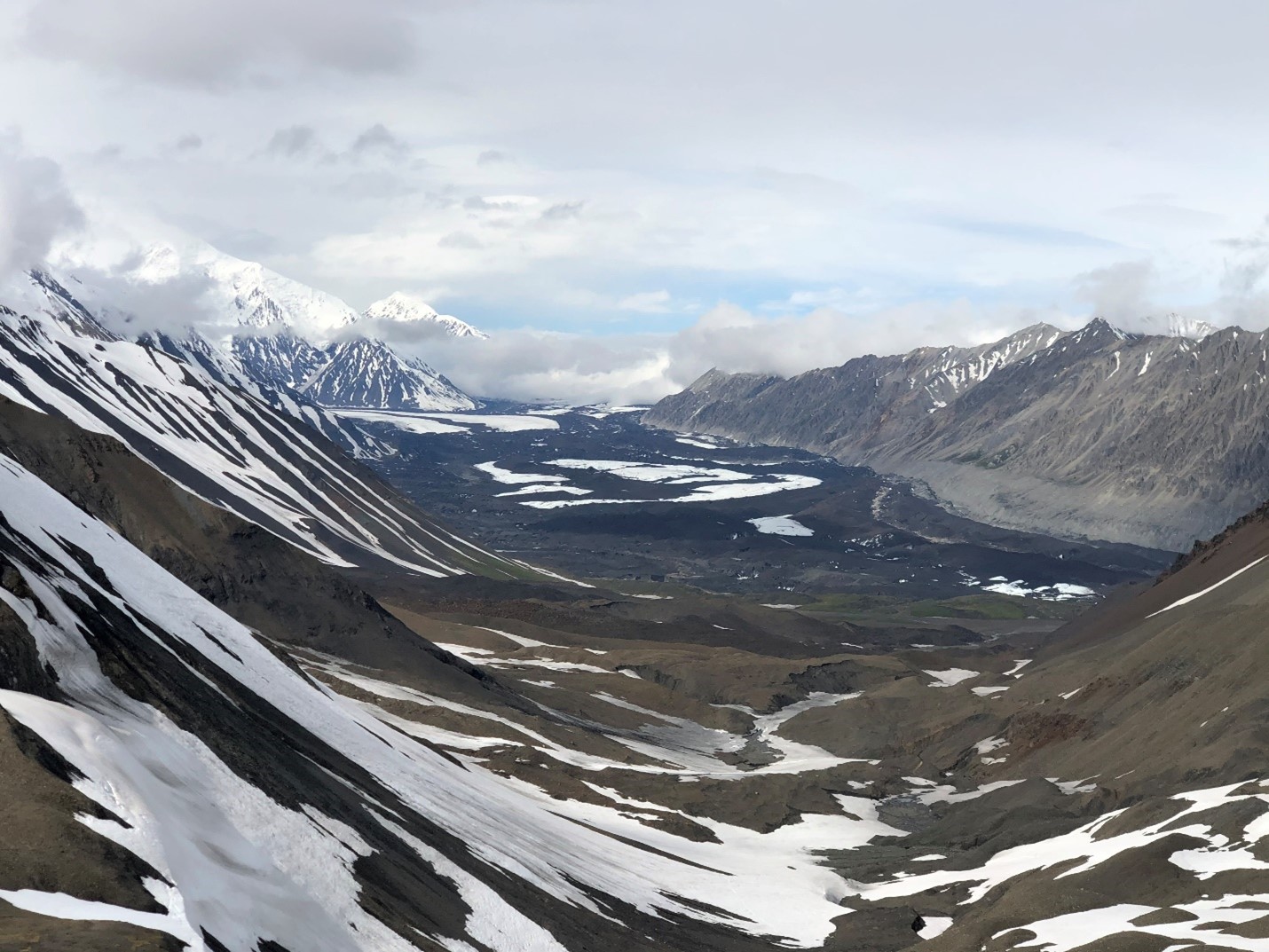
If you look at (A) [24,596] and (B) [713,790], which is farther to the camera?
(B) [713,790]

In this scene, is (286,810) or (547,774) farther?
(547,774)

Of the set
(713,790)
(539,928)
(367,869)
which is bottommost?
(713,790)

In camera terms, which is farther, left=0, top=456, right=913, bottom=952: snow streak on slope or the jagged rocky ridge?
the jagged rocky ridge

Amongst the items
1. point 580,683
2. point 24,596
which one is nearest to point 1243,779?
point 24,596

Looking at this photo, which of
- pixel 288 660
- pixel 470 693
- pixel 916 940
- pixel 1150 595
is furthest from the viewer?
pixel 1150 595

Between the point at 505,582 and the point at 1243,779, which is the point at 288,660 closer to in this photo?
Answer: the point at 1243,779

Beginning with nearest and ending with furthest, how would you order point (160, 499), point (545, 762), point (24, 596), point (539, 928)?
point (24, 596) → point (539, 928) → point (545, 762) → point (160, 499)

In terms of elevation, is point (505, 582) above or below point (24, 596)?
below

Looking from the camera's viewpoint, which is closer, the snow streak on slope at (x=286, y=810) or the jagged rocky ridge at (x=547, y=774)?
the snow streak on slope at (x=286, y=810)
